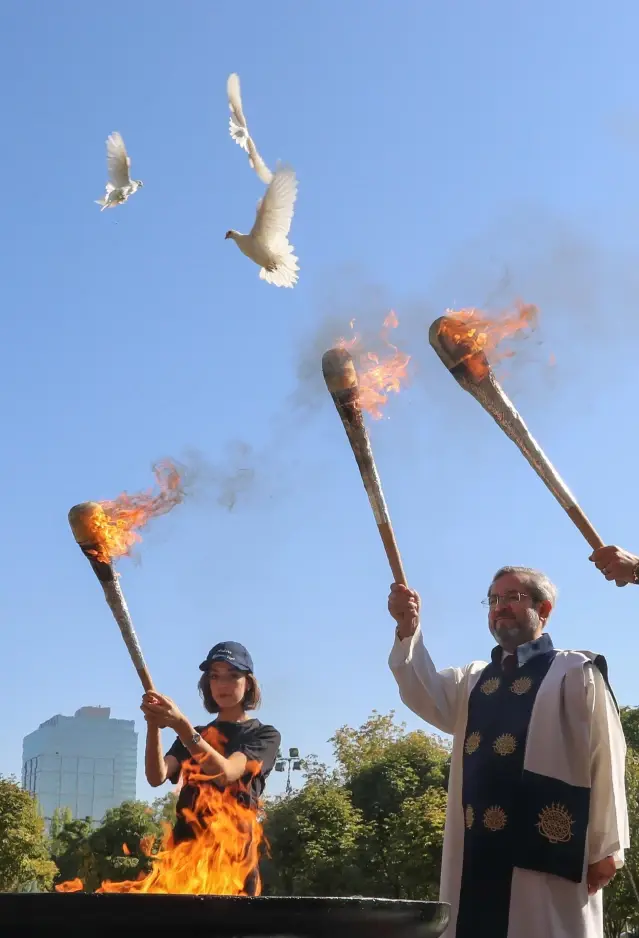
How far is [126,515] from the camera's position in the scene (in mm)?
5727

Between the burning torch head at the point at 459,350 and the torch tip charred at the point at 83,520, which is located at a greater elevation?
the burning torch head at the point at 459,350

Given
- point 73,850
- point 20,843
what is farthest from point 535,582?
point 73,850

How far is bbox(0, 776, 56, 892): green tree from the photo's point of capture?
33.2 metres

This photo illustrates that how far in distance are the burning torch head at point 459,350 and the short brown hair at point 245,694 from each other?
1.88m

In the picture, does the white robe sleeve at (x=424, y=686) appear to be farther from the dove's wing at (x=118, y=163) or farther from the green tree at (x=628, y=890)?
the green tree at (x=628, y=890)

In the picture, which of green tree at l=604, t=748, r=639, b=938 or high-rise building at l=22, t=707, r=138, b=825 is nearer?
green tree at l=604, t=748, r=639, b=938

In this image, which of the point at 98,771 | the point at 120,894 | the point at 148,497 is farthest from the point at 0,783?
the point at 98,771

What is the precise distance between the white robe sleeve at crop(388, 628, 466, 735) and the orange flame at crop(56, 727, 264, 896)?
82 centimetres

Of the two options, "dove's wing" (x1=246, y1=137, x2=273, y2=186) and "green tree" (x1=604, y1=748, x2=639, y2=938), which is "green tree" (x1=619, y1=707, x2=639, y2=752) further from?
"dove's wing" (x1=246, y1=137, x2=273, y2=186)

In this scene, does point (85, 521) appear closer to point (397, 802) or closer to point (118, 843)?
point (397, 802)

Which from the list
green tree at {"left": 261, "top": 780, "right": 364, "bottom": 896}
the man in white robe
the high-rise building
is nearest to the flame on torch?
the man in white robe

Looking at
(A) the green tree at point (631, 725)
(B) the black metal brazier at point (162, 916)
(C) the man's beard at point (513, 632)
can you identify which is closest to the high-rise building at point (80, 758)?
(A) the green tree at point (631, 725)

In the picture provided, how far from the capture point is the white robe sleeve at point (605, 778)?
476cm

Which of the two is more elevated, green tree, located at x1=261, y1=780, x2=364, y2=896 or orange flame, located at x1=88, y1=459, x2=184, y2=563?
green tree, located at x1=261, y1=780, x2=364, y2=896
